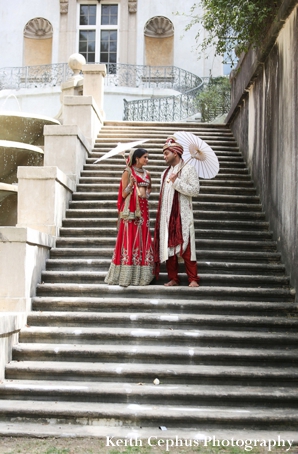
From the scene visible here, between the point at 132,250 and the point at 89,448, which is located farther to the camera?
the point at 132,250

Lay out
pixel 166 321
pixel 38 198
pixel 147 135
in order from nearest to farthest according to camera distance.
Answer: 1. pixel 166 321
2. pixel 38 198
3. pixel 147 135

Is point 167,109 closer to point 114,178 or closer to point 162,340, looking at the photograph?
point 114,178

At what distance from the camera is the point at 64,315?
6.35 meters

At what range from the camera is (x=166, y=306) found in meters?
6.51

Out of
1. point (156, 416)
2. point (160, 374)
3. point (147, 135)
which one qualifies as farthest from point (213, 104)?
point (156, 416)

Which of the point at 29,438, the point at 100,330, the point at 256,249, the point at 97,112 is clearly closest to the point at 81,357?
the point at 100,330

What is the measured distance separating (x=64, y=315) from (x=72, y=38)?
2167cm

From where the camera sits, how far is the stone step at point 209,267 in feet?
24.3

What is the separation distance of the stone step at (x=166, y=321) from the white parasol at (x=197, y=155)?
1.78 metres

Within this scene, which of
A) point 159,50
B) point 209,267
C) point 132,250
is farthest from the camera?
point 159,50

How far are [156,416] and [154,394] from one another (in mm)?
277

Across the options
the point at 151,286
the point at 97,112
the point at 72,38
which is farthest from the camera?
the point at 72,38

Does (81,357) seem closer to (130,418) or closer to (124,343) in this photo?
(124,343)

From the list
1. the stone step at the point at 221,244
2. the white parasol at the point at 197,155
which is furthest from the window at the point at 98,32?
the white parasol at the point at 197,155
